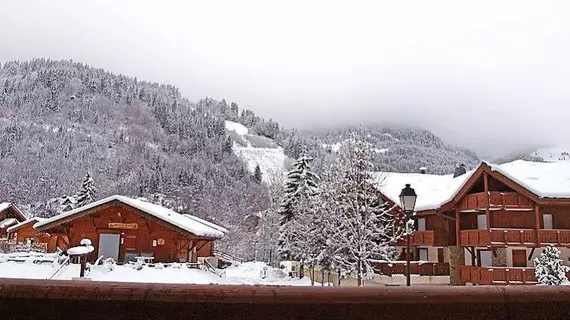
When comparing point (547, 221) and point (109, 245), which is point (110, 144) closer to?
point (109, 245)

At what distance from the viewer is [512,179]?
2255 cm

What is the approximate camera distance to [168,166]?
104 metres

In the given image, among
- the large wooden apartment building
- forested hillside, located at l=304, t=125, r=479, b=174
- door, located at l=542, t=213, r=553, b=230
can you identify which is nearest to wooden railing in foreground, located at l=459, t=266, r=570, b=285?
the large wooden apartment building

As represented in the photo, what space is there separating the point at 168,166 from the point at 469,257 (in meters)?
85.0

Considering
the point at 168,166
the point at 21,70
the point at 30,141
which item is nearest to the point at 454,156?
the point at 168,166

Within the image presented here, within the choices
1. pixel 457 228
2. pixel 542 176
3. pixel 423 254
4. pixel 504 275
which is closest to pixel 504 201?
pixel 542 176

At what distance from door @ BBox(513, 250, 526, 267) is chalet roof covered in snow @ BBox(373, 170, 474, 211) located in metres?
3.84

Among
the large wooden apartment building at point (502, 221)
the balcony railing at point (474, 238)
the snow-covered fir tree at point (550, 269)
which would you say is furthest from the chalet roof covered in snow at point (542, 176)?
the snow-covered fir tree at point (550, 269)

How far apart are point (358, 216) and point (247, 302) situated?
1955cm

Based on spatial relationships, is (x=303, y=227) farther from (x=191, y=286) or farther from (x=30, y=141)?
(x=30, y=141)

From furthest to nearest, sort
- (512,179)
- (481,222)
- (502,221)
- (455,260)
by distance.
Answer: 1. (455,260)
2. (481,222)
3. (502,221)
4. (512,179)

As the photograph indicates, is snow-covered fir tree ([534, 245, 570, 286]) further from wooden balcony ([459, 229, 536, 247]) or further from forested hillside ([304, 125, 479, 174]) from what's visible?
forested hillside ([304, 125, 479, 174])

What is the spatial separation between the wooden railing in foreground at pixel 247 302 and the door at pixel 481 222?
24438mm

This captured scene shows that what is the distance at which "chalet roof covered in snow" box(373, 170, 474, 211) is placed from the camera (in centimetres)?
2563
